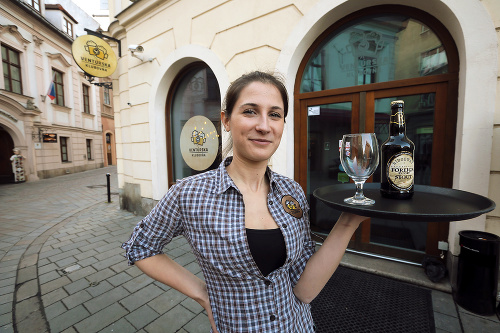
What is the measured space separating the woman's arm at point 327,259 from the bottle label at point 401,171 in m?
0.30

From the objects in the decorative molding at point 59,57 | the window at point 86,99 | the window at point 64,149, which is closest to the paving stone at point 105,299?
the window at point 64,149

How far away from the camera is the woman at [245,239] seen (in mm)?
1003

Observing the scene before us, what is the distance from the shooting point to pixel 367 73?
3.16 metres

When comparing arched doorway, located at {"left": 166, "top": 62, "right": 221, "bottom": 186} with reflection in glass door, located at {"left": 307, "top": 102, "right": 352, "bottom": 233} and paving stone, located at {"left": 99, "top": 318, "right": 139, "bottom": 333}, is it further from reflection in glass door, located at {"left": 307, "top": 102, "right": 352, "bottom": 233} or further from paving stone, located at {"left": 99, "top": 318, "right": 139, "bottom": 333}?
paving stone, located at {"left": 99, "top": 318, "right": 139, "bottom": 333}

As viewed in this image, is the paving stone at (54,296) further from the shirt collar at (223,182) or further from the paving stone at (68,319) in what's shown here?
the shirt collar at (223,182)

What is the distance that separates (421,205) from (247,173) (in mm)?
770

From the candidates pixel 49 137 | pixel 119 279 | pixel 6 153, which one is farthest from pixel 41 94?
pixel 119 279

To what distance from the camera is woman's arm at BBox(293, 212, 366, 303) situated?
101 cm

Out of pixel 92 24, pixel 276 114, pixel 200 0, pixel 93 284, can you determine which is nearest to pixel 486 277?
pixel 276 114

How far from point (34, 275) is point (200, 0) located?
5054 millimetres

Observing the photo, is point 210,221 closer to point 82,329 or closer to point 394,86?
point 82,329

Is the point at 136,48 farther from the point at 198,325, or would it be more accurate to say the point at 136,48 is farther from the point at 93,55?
the point at 198,325

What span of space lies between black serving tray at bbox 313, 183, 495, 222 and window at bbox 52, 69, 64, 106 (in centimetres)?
1896

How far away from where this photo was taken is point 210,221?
3.34 feet
